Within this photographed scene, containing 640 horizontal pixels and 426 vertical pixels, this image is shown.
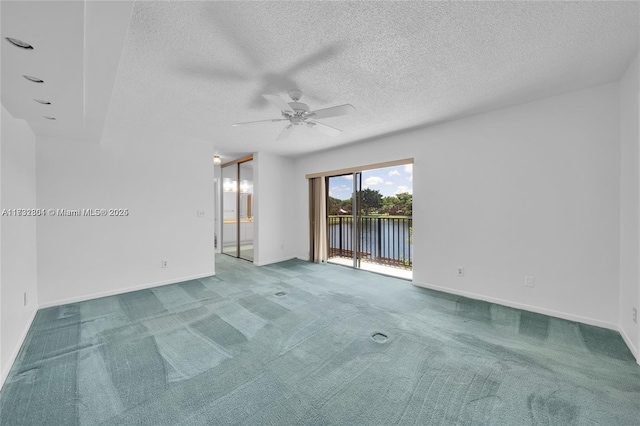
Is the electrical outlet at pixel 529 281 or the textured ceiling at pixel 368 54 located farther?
the electrical outlet at pixel 529 281

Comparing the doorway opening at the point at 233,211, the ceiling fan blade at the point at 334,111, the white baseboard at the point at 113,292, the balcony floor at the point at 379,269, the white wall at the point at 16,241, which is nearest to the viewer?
the white wall at the point at 16,241

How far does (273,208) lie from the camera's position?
5.48 metres

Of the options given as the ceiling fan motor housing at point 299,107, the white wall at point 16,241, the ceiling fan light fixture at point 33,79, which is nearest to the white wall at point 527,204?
the ceiling fan motor housing at point 299,107

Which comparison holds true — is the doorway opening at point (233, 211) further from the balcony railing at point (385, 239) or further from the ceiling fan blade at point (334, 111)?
the ceiling fan blade at point (334, 111)

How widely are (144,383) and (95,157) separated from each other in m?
3.21

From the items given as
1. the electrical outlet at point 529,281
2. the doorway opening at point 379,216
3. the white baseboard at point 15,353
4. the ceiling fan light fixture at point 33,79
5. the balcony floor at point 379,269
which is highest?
the ceiling fan light fixture at point 33,79

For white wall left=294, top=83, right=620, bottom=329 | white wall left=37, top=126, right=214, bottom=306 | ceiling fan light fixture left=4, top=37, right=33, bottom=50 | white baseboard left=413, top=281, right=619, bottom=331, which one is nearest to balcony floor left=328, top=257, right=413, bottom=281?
white wall left=294, top=83, right=620, bottom=329

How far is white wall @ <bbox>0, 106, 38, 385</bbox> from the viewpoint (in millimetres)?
1892

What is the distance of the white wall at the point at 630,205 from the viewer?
1.99 meters

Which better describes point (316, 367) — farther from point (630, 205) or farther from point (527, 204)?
point (630, 205)

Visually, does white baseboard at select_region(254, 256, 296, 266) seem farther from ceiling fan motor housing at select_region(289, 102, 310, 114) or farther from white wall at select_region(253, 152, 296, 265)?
ceiling fan motor housing at select_region(289, 102, 310, 114)

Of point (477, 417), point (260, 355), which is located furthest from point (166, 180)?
point (477, 417)

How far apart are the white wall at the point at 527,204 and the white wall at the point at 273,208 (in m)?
2.90

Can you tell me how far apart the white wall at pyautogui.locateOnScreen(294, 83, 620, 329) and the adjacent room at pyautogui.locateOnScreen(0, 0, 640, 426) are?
0.07 feet
